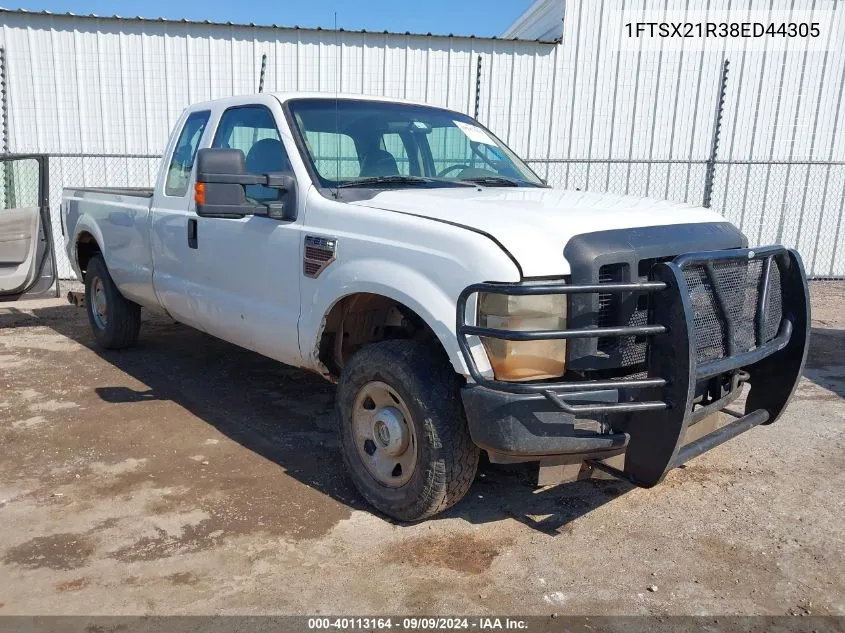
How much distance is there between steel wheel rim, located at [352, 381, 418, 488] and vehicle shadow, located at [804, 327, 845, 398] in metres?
4.00

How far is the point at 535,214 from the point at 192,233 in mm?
2604

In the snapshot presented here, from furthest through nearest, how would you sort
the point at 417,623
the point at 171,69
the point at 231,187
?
the point at 171,69, the point at 231,187, the point at 417,623

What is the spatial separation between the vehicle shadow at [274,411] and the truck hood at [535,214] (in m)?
1.45

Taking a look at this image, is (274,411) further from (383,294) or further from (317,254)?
(383,294)

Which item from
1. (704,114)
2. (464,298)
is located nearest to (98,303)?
(464,298)

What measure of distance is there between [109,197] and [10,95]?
542cm

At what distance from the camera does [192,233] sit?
184 inches

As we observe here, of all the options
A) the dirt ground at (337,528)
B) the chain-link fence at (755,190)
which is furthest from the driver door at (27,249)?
the chain-link fence at (755,190)

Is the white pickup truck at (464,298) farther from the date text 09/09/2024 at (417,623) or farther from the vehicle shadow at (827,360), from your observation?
the vehicle shadow at (827,360)

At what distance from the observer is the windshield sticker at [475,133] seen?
4.77 meters

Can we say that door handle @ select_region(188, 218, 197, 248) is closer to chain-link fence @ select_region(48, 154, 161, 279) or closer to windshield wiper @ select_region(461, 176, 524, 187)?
windshield wiper @ select_region(461, 176, 524, 187)

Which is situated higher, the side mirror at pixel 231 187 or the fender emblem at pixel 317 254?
the side mirror at pixel 231 187

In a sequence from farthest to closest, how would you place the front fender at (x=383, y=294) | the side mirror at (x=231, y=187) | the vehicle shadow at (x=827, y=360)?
the vehicle shadow at (x=827, y=360), the side mirror at (x=231, y=187), the front fender at (x=383, y=294)

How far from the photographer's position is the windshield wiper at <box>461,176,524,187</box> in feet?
13.8
